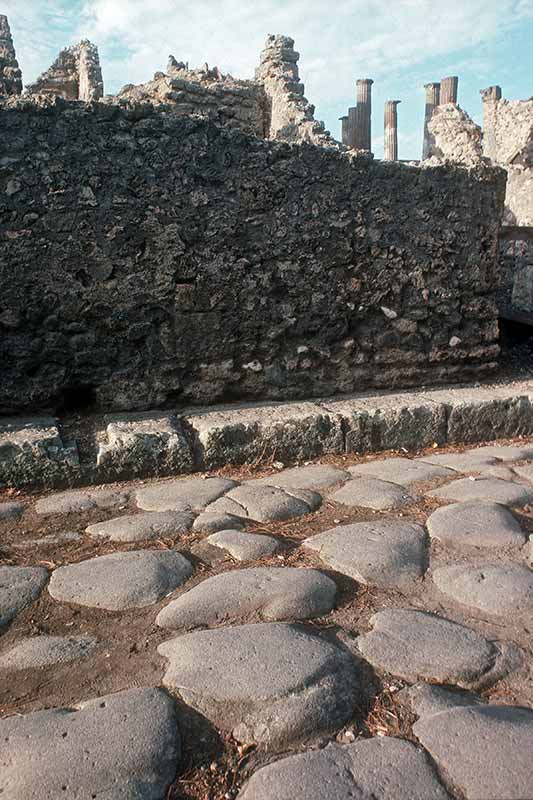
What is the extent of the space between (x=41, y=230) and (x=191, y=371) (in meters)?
1.03

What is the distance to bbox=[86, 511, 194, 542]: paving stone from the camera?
249 cm

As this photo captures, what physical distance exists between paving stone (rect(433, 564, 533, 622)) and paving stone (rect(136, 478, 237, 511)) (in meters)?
1.07

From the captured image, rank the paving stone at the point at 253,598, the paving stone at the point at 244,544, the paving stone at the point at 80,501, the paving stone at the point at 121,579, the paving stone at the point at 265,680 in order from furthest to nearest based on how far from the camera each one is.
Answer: the paving stone at the point at 80,501 < the paving stone at the point at 244,544 < the paving stone at the point at 121,579 < the paving stone at the point at 253,598 < the paving stone at the point at 265,680

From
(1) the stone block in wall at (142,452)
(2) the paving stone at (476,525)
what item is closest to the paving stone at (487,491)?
(2) the paving stone at (476,525)

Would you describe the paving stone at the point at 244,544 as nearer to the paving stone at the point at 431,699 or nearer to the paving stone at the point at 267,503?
the paving stone at the point at 267,503

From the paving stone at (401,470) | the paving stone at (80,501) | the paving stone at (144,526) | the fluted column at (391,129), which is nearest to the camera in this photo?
the paving stone at (144,526)

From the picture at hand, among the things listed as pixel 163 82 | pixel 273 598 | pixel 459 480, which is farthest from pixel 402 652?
pixel 163 82

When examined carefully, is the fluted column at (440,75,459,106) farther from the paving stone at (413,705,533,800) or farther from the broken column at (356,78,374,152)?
the paving stone at (413,705,533,800)

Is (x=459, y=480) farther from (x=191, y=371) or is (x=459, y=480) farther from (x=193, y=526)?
(x=191, y=371)

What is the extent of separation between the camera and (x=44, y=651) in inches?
68.0

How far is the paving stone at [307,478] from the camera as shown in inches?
122

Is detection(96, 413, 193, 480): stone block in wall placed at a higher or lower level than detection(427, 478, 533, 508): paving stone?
higher

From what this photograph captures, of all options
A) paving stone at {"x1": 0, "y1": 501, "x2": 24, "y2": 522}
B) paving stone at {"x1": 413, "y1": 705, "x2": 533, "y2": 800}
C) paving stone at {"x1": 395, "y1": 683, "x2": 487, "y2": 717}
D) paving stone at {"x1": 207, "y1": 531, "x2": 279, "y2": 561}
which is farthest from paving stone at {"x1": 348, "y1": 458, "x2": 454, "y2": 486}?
paving stone at {"x1": 413, "y1": 705, "x2": 533, "y2": 800}

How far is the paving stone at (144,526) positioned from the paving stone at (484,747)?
130 cm
